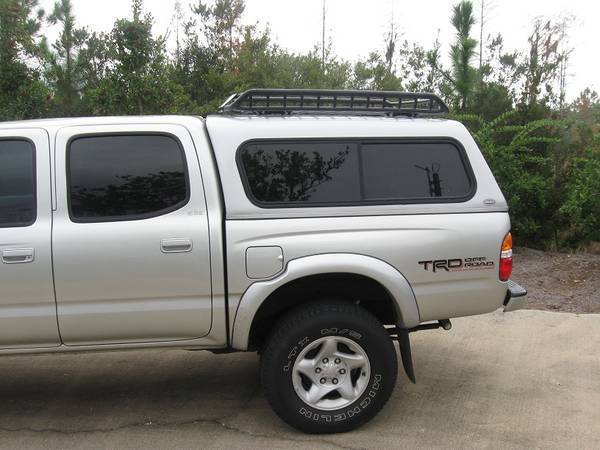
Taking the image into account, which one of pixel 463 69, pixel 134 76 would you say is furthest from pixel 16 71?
pixel 463 69

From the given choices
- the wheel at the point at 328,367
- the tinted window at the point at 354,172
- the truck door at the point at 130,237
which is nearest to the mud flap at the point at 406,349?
the wheel at the point at 328,367

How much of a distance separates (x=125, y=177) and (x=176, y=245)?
1.71 feet

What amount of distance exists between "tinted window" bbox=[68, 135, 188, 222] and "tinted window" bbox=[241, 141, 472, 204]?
1.45 feet

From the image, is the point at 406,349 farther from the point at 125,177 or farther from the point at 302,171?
the point at 125,177

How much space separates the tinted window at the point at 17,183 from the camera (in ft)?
11.9

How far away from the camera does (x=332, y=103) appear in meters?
4.36

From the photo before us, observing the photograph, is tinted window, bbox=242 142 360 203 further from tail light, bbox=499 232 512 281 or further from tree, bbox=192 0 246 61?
tree, bbox=192 0 246 61

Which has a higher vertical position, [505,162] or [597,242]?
[505,162]

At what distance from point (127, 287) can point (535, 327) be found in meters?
4.02

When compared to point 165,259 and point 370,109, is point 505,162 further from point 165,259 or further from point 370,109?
point 165,259

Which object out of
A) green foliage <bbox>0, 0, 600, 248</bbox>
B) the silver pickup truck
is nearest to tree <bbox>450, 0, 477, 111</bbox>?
green foliage <bbox>0, 0, 600, 248</bbox>

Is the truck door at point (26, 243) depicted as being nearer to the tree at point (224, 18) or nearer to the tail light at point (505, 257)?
the tail light at point (505, 257)

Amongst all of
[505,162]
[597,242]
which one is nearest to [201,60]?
[505,162]

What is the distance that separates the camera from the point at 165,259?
3588 mm
